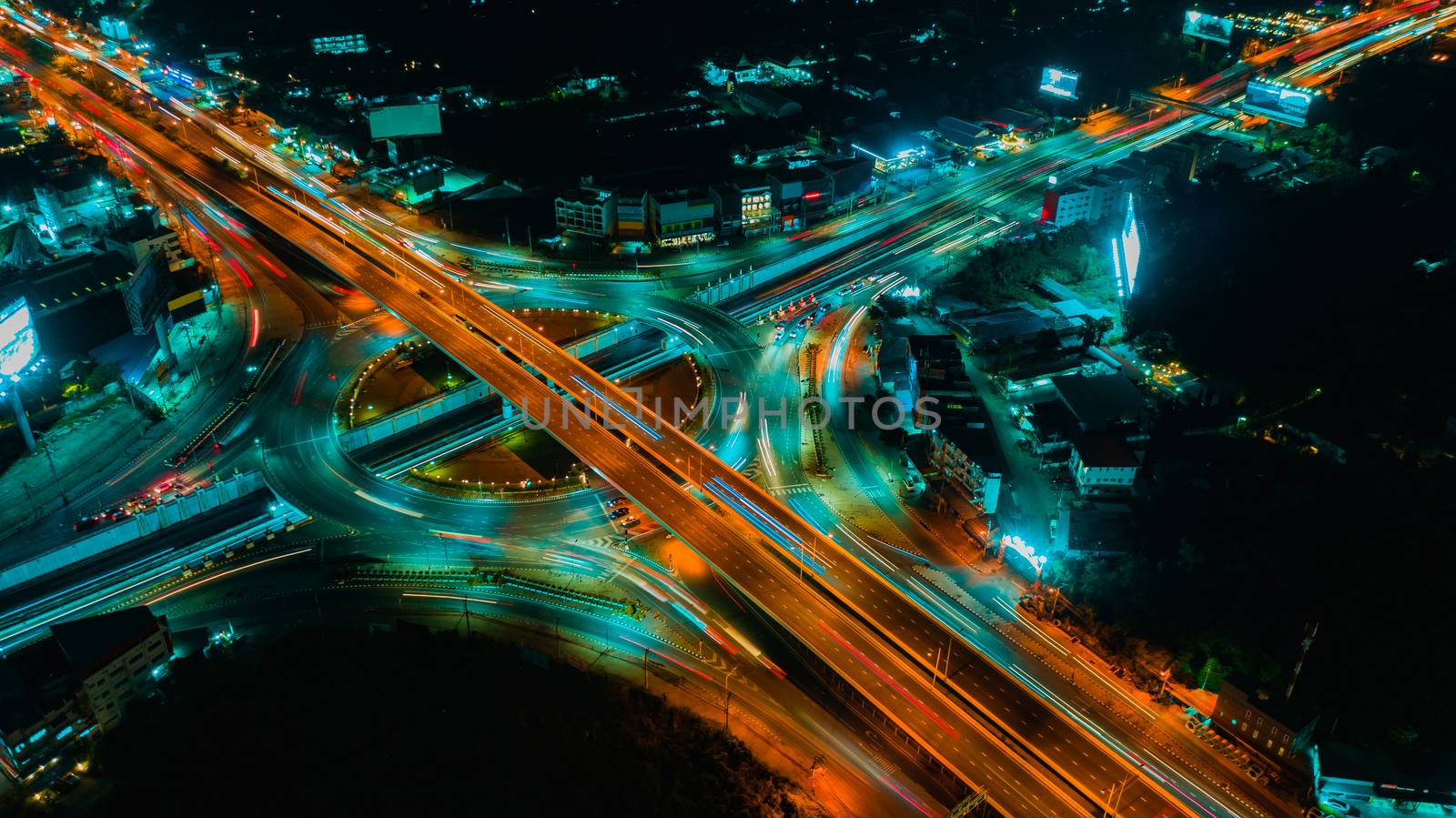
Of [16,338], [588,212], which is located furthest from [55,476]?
[588,212]

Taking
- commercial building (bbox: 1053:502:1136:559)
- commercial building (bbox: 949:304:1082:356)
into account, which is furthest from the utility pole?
commercial building (bbox: 949:304:1082:356)

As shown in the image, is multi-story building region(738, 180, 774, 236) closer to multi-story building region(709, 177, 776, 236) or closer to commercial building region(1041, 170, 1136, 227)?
multi-story building region(709, 177, 776, 236)

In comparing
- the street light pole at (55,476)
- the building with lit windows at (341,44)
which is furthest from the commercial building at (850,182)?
the building with lit windows at (341,44)

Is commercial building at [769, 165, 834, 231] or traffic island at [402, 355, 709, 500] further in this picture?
commercial building at [769, 165, 834, 231]

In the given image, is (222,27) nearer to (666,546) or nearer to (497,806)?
(666,546)

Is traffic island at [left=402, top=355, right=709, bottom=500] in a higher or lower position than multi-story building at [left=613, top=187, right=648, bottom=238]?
lower

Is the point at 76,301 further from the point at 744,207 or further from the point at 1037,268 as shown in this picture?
the point at 1037,268

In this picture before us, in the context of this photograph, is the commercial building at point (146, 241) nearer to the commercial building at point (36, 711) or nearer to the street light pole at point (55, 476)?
the street light pole at point (55, 476)
